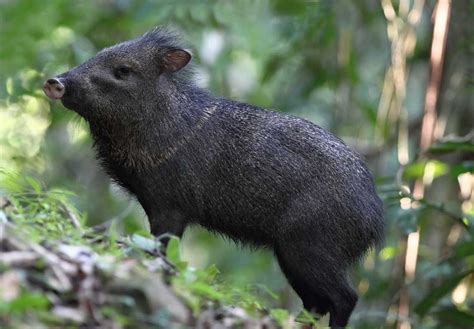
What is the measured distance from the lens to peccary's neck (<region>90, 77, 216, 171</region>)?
5.61m

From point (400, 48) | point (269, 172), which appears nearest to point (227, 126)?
point (269, 172)

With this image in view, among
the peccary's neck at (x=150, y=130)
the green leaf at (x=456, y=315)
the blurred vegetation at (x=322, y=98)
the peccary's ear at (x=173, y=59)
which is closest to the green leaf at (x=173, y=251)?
the peccary's neck at (x=150, y=130)

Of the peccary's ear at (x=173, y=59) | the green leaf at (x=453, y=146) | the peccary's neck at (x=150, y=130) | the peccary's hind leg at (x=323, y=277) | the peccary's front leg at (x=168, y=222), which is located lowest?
the peccary's hind leg at (x=323, y=277)

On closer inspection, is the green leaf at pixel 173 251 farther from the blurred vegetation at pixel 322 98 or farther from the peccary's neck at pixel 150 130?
the blurred vegetation at pixel 322 98

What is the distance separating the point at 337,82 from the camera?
9.58 m

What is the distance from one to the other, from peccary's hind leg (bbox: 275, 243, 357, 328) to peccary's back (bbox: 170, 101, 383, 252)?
0.10m

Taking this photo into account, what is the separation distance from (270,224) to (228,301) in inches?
66.0

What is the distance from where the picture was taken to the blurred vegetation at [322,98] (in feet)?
25.9

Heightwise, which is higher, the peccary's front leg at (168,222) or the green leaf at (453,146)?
the green leaf at (453,146)

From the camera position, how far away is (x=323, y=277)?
5254 millimetres

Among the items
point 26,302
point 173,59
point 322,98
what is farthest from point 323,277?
point 322,98

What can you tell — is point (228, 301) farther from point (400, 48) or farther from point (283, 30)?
point (283, 30)

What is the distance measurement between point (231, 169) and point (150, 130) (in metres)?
0.52

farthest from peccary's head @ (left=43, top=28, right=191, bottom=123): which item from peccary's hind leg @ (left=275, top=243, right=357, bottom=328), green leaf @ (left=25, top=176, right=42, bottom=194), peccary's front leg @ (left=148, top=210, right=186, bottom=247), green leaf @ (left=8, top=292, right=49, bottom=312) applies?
green leaf @ (left=8, top=292, right=49, bottom=312)
